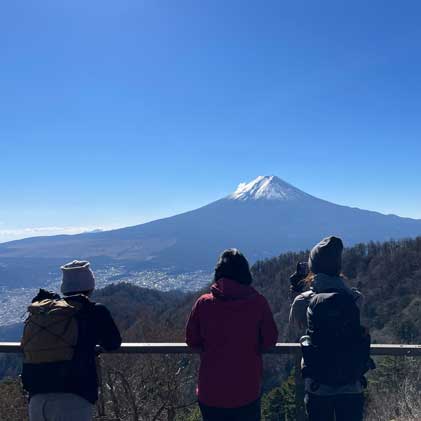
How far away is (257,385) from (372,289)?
170 ft

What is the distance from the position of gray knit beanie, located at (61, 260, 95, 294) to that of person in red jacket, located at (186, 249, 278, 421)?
0.69 meters

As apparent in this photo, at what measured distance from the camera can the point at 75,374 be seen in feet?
8.70

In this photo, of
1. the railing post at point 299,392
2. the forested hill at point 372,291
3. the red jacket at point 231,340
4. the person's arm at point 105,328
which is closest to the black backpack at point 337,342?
the red jacket at point 231,340

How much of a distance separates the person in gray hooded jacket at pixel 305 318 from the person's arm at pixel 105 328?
1.16m

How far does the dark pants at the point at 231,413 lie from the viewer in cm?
281

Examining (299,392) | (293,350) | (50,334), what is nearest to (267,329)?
(293,350)

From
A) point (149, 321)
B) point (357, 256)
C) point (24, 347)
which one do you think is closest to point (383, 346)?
point (24, 347)

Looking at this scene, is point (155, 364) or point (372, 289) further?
point (372, 289)

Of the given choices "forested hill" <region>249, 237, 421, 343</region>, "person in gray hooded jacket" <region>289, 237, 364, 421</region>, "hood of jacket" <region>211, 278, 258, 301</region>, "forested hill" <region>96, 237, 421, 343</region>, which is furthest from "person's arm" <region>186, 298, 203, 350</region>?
"forested hill" <region>249, 237, 421, 343</region>

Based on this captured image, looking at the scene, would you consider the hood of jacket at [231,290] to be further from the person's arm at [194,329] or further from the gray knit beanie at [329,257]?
the gray knit beanie at [329,257]

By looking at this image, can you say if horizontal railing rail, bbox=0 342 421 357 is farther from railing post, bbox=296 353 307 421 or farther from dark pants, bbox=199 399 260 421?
dark pants, bbox=199 399 260 421

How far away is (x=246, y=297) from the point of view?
2834 mm

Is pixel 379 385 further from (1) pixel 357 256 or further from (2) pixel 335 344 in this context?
(1) pixel 357 256

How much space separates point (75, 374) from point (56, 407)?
21 centimetres
